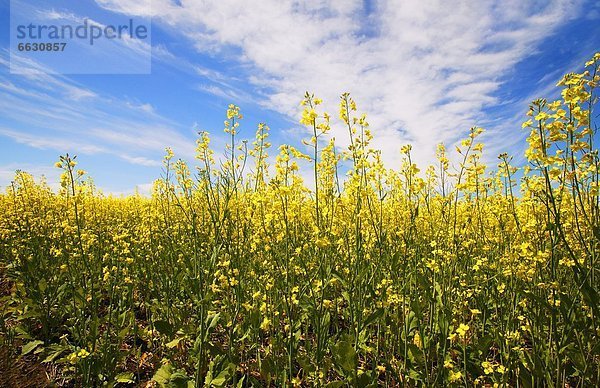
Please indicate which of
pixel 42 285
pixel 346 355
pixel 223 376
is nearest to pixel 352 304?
pixel 346 355

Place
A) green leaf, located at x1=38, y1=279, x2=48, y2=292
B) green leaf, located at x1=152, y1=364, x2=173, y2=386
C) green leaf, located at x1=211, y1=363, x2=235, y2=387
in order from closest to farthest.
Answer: green leaf, located at x1=211, y1=363, x2=235, y2=387 < green leaf, located at x1=152, y1=364, x2=173, y2=386 < green leaf, located at x1=38, y1=279, x2=48, y2=292

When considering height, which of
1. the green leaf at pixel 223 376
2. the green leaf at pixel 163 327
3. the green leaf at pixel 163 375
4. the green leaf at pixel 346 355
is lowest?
the green leaf at pixel 163 375

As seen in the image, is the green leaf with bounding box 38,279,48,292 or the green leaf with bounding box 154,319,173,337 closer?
the green leaf with bounding box 154,319,173,337

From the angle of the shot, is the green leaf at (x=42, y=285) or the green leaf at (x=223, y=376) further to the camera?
the green leaf at (x=42, y=285)

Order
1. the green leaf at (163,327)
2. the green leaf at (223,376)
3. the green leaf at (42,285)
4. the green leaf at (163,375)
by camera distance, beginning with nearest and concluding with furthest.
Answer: the green leaf at (223,376), the green leaf at (163,375), the green leaf at (163,327), the green leaf at (42,285)

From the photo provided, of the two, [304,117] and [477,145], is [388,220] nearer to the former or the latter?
[477,145]

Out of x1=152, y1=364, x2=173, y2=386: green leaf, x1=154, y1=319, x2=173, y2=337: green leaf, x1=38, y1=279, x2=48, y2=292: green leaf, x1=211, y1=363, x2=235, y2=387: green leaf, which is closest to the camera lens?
x1=211, y1=363, x2=235, y2=387: green leaf

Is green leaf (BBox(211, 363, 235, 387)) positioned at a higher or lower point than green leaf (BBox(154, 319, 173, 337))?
lower

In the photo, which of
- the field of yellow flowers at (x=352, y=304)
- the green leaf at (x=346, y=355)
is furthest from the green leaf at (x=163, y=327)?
the green leaf at (x=346, y=355)

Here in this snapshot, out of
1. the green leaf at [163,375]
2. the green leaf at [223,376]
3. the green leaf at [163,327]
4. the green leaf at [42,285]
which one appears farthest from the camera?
the green leaf at [42,285]

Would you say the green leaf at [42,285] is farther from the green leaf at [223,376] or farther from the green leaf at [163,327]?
the green leaf at [223,376]

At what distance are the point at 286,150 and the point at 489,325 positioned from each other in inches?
101

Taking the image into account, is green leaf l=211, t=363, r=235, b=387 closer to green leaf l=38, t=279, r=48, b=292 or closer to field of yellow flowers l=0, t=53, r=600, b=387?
field of yellow flowers l=0, t=53, r=600, b=387

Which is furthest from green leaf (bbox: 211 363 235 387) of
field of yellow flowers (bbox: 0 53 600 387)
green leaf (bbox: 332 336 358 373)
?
green leaf (bbox: 332 336 358 373)
